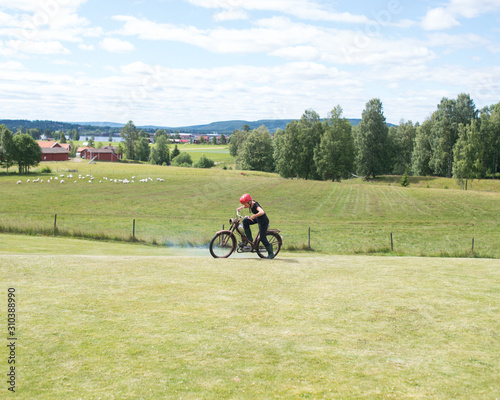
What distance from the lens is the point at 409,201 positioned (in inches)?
2311

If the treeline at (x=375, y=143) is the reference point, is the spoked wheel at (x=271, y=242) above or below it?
below

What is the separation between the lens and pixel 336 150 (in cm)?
9506

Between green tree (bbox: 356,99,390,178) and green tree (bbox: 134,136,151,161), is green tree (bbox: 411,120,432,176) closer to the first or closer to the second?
green tree (bbox: 356,99,390,178)

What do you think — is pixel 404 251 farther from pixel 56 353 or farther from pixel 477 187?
pixel 477 187

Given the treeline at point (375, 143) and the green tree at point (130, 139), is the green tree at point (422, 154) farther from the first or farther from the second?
the green tree at point (130, 139)

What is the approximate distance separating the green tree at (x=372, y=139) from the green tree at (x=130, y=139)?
105811 millimetres

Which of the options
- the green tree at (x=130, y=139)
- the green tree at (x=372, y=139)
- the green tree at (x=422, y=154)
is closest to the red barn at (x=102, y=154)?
the green tree at (x=130, y=139)

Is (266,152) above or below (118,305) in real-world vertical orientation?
above

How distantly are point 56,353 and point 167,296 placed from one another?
10.6 feet

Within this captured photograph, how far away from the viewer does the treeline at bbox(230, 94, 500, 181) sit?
92500mm

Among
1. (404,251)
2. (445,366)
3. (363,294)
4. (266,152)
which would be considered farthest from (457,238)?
(266,152)

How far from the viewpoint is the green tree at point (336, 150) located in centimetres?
9538

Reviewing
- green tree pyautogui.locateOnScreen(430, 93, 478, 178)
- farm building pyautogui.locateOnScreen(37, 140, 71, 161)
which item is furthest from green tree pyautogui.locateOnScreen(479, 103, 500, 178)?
farm building pyautogui.locateOnScreen(37, 140, 71, 161)

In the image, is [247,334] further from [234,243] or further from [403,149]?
[403,149]
